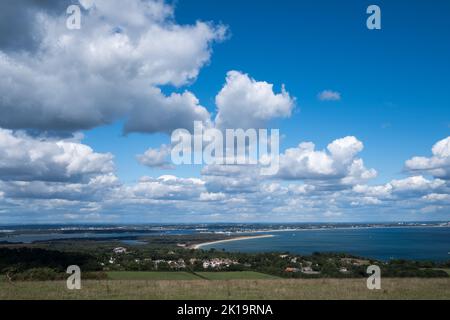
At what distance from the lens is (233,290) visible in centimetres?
2120

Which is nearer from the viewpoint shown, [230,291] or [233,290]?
[230,291]

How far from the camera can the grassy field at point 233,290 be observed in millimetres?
18844

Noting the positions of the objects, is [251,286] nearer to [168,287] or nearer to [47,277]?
[168,287]

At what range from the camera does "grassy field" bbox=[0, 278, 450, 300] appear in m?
18.8
